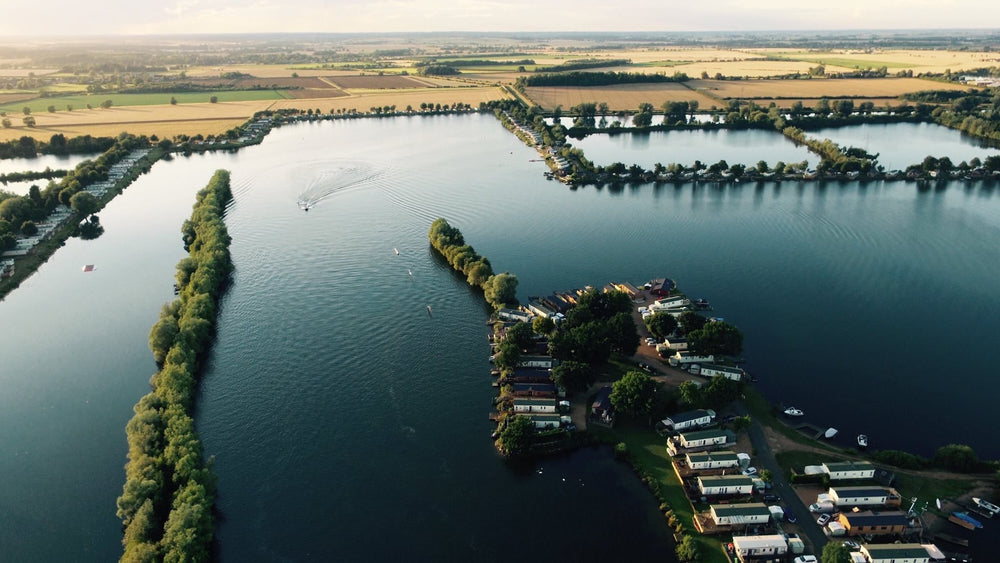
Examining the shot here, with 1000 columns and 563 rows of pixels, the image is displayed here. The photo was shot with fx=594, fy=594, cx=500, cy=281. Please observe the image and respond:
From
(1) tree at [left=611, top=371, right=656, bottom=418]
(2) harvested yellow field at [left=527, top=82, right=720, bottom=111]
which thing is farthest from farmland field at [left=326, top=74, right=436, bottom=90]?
(1) tree at [left=611, top=371, right=656, bottom=418]

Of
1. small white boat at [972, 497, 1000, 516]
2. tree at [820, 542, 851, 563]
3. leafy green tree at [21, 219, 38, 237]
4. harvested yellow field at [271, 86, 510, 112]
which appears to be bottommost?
small white boat at [972, 497, 1000, 516]

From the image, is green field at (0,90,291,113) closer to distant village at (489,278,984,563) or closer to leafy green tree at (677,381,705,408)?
distant village at (489,278,984,563)

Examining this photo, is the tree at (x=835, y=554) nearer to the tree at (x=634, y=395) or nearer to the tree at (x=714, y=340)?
the tree at (x=634, y=395)

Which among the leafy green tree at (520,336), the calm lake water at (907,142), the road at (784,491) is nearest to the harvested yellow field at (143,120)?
the leafy green tree at (520,336)

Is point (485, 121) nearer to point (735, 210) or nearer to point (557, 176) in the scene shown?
point (557, 176)

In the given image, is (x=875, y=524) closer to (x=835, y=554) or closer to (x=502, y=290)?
(x=835, y=554)

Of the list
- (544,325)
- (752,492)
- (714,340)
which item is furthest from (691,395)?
(544,325)

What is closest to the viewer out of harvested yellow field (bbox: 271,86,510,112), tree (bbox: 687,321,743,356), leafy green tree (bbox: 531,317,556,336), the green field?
tree (bbox: 687,321,743,356)
